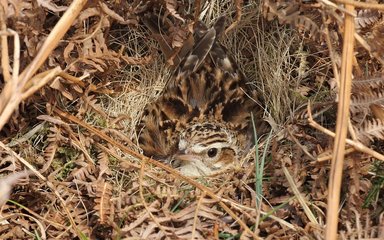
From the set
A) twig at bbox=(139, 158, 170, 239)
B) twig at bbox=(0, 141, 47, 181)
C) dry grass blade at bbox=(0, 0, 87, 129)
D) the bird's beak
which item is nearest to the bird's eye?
the bird's beak

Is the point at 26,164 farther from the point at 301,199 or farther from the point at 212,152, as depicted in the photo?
the point at 301,199

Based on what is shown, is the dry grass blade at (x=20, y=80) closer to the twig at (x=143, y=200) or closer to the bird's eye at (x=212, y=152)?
the twig at (x=143, y=200)

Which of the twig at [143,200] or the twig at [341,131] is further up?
the twig at [341,131]

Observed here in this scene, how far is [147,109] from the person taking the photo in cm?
547

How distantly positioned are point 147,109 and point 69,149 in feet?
3.11

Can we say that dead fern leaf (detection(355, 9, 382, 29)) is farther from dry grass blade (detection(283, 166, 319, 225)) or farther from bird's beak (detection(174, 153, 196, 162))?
bird's beak (detection(174, 153, 196, 162))

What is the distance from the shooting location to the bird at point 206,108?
5.20 meters

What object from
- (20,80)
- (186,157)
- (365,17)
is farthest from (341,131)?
(186,157)

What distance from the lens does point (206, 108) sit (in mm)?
5328

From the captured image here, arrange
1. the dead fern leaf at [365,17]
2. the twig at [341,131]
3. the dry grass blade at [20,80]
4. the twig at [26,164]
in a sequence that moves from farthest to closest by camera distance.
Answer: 1. the twig at [26,164]
2. the dead fern leaf at [365,17]
3. the twig at [341,131]
4. the dry grass blade at [20,80]

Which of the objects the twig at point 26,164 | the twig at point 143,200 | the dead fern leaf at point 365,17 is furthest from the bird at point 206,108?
the dead fern leaf at point 365,17

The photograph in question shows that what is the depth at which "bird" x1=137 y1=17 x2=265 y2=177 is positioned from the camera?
5199 mm

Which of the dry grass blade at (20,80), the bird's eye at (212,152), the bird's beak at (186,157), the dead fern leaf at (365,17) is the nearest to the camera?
the dry grass blade at (20,80)

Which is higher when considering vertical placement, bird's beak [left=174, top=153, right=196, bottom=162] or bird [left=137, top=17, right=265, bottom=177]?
bird [left=137, top=17, right=265, bottom=177]
